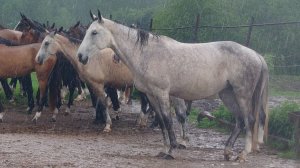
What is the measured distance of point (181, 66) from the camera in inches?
332

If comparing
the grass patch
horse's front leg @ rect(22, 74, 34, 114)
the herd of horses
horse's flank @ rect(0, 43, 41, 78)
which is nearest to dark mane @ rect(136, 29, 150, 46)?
the herd of horses

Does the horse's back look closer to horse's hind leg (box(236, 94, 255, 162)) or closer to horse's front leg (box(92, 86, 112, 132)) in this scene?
horse's front leg (box(92, 86, 112, 132))

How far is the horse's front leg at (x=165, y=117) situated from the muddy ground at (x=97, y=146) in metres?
0.18

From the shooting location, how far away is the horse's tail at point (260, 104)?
8.75 metres

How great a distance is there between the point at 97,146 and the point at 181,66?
6.63 feet

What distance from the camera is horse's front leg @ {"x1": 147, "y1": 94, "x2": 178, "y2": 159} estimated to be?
8219mm

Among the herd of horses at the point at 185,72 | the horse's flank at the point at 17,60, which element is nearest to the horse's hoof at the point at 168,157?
the herd of horses at the point at 185,72

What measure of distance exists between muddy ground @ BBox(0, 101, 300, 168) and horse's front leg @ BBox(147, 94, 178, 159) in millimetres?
181

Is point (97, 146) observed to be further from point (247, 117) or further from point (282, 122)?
point (282, 122)

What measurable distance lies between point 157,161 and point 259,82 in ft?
6.52

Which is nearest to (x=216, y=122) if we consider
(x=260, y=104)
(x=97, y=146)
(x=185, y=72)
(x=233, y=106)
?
(x=233, y=106)

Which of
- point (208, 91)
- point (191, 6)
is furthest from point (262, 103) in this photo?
point (191, 6)

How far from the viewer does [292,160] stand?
8.72 metres

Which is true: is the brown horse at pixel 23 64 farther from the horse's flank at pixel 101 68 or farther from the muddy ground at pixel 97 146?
the muddy ground at pixel 97 146
